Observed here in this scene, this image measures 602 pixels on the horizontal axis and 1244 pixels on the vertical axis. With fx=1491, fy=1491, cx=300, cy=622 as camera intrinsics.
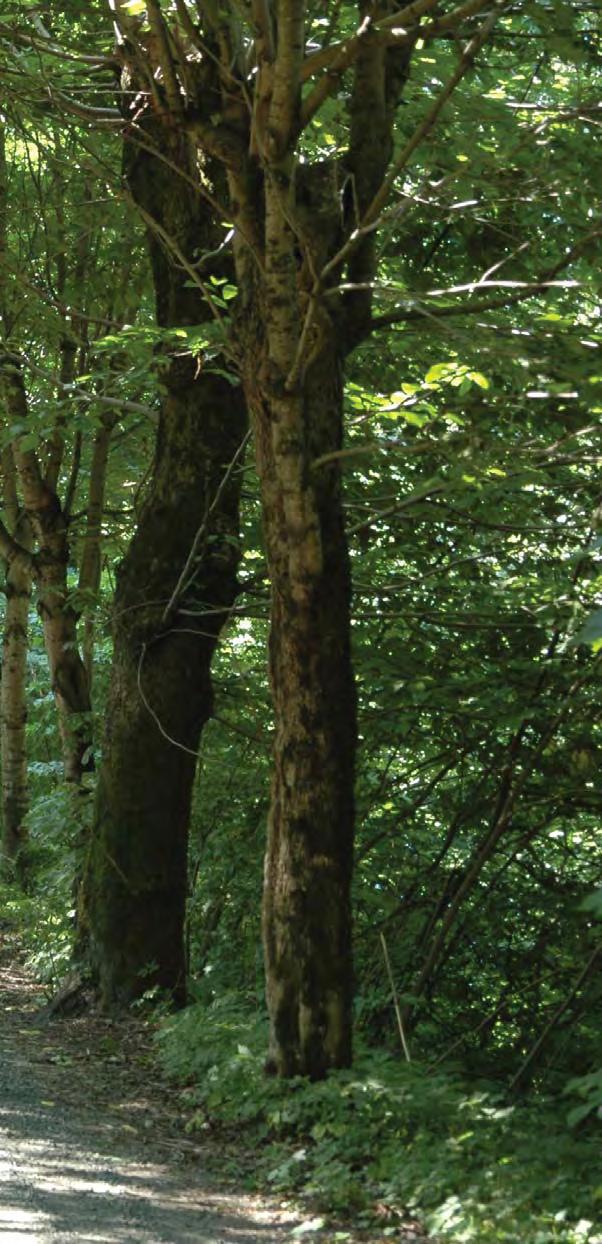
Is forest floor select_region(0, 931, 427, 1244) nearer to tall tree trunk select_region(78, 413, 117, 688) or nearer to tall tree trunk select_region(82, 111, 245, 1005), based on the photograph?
tall tree trunk select_region(82, 111, 245, 1005)

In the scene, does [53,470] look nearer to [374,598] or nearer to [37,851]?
[37,851]

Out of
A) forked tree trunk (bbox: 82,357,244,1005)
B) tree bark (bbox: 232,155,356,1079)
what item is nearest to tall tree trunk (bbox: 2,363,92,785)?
forked tree trunk (bbox: 82,357,244,1005)

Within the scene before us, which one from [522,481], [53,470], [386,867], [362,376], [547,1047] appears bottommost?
[547,1047]

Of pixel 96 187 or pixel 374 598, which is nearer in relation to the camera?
pixel 374 598

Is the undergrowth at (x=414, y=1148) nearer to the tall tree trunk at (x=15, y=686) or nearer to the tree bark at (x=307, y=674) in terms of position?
the tree bark at (x=307, y=674)

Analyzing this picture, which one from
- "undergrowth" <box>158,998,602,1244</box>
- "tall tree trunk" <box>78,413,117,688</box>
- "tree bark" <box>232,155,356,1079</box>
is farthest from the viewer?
"tall tree trunk" <box>78,413,117,688</box>

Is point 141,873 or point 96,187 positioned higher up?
point 96,187

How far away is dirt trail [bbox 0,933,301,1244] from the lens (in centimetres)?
584

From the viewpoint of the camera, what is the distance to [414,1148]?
6.42 meters

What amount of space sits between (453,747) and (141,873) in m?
2.90

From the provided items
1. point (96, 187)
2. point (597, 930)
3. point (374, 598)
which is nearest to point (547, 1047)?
point (597, 930)

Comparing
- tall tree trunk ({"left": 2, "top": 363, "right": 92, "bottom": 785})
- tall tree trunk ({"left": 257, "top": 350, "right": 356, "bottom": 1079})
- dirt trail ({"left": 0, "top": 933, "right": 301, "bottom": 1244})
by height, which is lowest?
dirt trail ({"left": 0, "top": 933, "right": 301, "bottom": 1244})

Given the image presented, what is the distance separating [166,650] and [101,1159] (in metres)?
4.57

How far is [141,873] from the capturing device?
1107 cm
